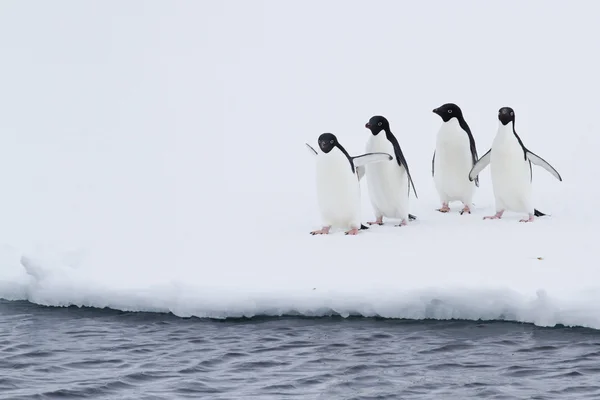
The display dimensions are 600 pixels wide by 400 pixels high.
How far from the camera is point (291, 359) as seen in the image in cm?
548

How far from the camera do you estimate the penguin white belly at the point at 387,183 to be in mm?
8414

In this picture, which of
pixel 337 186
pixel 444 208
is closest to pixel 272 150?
pixel 444 208

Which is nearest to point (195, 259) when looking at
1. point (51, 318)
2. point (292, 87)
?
point (51, 318)

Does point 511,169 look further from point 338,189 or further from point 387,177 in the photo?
point 338,189

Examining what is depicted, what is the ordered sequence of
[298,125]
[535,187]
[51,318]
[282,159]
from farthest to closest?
[298,125] → [282,159] → [535,187] → [51,318]

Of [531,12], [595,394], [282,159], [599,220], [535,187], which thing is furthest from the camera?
[531,12]

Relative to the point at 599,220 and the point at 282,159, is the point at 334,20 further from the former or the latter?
the point at 599,220

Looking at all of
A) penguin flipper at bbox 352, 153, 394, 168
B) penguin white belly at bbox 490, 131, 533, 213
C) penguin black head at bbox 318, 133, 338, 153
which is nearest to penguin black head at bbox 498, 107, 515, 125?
penguin white belly at bbox 490, 131, 533, 213

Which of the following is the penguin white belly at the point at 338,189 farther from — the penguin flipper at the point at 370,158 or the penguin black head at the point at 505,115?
the penguin black head at the point at 505,115

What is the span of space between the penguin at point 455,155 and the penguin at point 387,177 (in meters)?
0.56

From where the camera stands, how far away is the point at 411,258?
23.2ft

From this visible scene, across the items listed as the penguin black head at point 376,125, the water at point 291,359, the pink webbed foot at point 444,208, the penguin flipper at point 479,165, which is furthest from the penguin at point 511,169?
the water at point 291,359

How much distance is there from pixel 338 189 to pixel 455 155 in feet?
4.59

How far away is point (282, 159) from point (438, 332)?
809 cm
